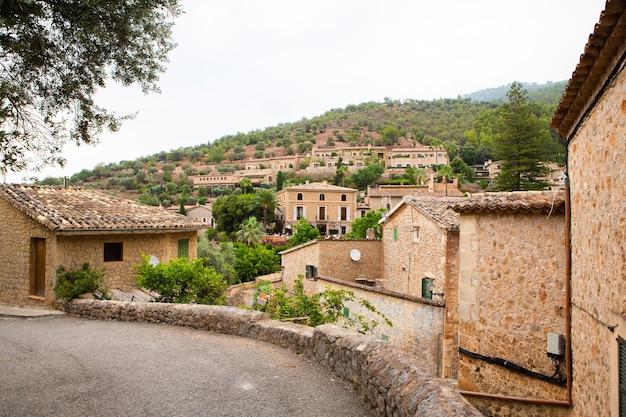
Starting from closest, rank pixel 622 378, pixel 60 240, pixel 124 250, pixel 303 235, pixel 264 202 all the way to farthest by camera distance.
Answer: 1. pixel 622 378
2. pixel 60 240
3. pixel 124 250
4. pixel 303 235
5. pixel 264 202

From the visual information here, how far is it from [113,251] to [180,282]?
10.5 ft

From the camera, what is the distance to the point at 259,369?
6.83 meters

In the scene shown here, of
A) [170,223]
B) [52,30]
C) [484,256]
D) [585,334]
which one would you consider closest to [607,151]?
[585,334]

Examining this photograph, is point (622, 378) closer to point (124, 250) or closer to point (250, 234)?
point (124, 250)

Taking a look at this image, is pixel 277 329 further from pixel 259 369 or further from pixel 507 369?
pixel 507 369

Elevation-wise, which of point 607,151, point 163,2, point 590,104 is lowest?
point 607,151

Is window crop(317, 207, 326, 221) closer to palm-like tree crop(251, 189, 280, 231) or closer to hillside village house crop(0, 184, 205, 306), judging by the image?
palm-like tree crop(251, 189, 280, 231)

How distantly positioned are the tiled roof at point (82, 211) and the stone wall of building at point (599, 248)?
37.5 feet

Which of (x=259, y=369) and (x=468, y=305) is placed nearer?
(x=259, y=369)

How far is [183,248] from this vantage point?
16484 millimetres

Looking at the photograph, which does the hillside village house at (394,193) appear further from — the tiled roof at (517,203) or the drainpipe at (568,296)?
the drainpipe at (568,296)

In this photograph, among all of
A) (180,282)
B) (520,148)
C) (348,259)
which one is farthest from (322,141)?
(180,282)

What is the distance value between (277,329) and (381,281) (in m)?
15.3

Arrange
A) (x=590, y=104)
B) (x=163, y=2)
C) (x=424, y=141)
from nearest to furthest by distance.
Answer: (x=590, y=104), (x=163, y=2), (x=424, y=141)
